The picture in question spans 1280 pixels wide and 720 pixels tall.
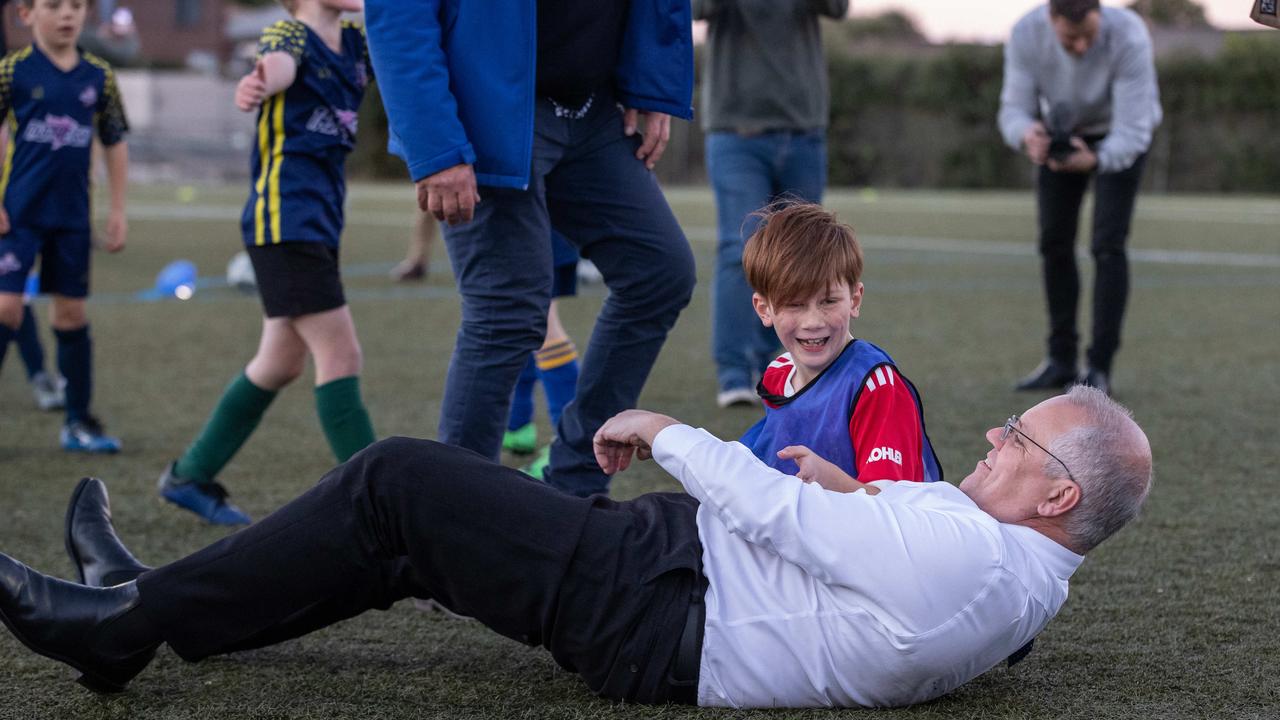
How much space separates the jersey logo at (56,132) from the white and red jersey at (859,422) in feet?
10.8

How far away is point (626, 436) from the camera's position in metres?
2.40

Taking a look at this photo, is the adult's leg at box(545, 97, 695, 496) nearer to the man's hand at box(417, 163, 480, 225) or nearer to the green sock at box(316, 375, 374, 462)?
the man's hand at box(417, 163, 480, 225)

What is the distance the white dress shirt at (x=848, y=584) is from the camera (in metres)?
2.20

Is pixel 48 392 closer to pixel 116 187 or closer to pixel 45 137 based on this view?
pixel 116 187

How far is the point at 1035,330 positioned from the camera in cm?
812

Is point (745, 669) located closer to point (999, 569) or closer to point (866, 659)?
point (866, 659)

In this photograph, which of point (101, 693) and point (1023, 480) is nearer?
point (1023, 480)

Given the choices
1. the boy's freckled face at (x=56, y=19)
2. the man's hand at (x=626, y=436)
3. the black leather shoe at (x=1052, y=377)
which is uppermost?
the boy's freckled face at (x=56, y=19)

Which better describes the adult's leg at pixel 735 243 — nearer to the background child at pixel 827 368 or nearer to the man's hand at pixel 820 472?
the background child at pixel 827 368

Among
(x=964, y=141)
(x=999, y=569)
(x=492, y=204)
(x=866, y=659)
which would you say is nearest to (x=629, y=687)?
(x=866, y=659)

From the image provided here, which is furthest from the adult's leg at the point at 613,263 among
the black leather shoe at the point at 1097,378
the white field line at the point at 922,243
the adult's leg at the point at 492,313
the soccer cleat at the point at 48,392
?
the white field line at the point at 922,243

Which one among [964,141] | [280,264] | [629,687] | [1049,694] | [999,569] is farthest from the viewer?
[964,141]

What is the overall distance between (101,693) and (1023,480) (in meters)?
1.60

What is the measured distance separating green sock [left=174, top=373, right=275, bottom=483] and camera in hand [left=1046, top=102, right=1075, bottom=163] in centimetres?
352
